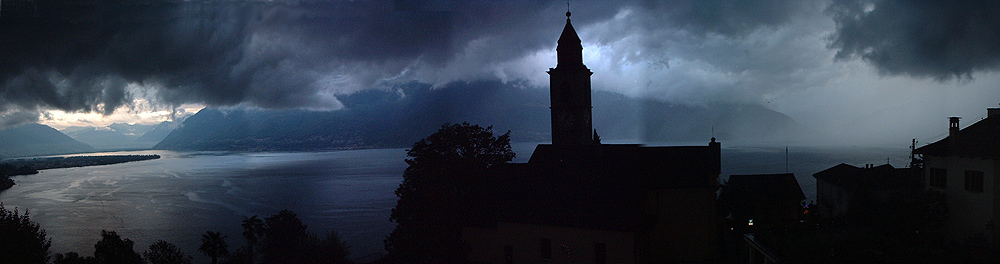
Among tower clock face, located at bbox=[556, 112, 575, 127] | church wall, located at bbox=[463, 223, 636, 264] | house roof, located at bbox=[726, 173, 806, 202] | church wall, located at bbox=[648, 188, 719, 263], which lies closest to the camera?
church wall, located at bbox=[463, 223, 636, 264]

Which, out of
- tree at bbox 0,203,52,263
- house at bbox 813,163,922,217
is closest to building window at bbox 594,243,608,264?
house at bbox 813,163,922,217

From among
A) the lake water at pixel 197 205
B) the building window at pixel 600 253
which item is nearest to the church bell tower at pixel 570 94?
the building window at pixel 600 253

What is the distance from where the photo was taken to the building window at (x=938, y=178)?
23291 millimetres

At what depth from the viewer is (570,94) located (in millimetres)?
30578

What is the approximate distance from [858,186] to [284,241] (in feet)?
133

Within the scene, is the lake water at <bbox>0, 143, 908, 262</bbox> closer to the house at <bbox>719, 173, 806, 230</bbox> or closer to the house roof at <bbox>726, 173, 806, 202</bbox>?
the house at <bbox>719, 173, 806, 230</bbox>

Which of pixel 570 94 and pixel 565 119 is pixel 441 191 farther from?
Result: pixel 570 94

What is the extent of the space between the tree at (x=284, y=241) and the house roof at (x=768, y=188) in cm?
3104

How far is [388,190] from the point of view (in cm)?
9550

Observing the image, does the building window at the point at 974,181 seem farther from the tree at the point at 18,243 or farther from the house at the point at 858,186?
the tree at the point at 18,243

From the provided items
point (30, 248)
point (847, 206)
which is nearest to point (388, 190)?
point (30, 248)

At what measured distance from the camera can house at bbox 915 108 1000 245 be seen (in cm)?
2002

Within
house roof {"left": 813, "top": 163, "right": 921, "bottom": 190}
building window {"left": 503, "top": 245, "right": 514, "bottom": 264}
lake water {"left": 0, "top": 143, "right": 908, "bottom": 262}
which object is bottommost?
lake water {"left": 0, "top": 143, "right": 908, "bottom": 262}

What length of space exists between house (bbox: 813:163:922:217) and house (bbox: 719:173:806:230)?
280cm
